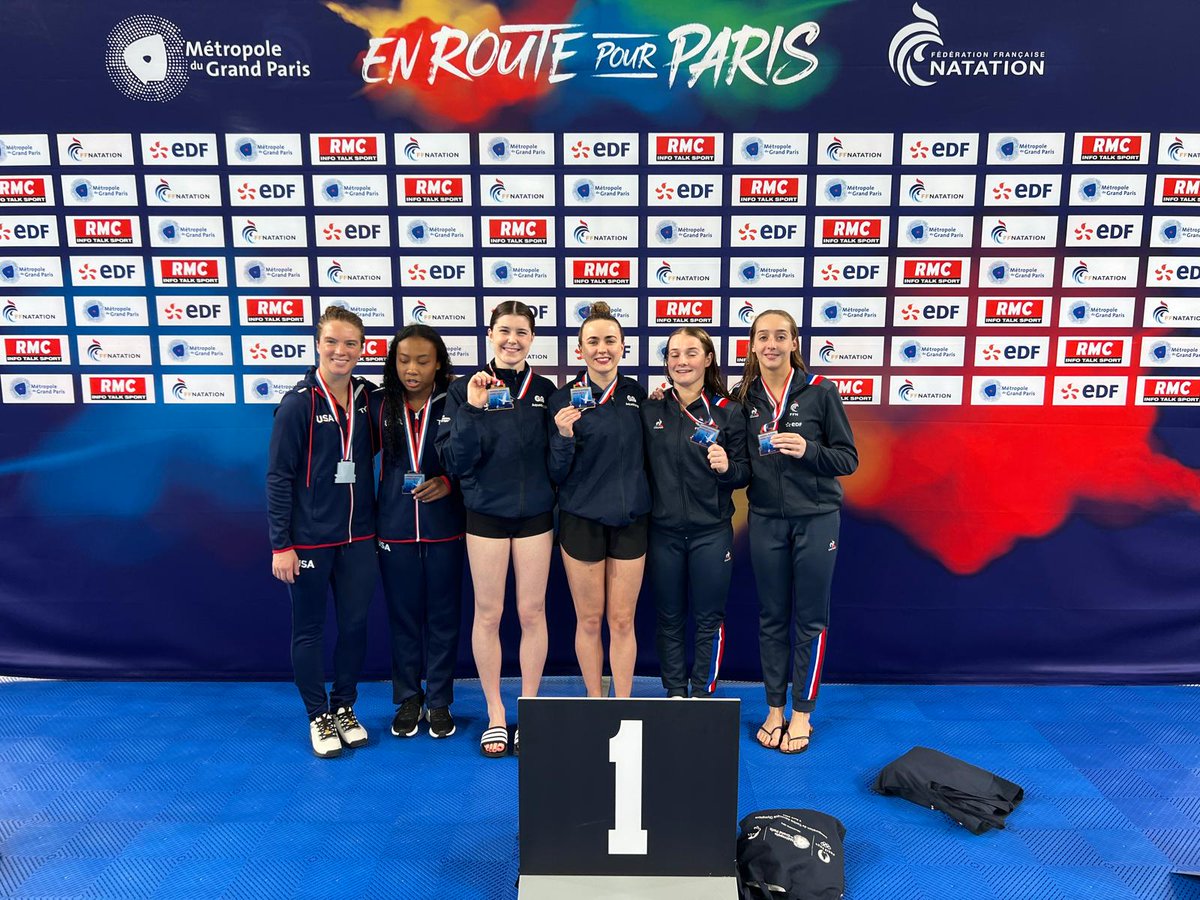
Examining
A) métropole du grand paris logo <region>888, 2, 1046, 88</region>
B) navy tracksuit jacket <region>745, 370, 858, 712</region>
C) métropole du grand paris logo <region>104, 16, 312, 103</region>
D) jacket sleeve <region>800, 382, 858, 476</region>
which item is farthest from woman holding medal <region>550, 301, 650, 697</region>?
métropole du grand paris logo <region>104, 16, 312, 103</region>

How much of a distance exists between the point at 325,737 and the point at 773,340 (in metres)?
2.57

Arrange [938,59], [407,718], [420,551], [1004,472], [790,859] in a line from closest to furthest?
[790,859]
[420,551]
[407,718]
[938,59]
[1004,472]

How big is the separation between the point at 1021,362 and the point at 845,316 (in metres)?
0.92

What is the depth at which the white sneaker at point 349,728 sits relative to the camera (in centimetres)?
362

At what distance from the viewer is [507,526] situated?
3424mm

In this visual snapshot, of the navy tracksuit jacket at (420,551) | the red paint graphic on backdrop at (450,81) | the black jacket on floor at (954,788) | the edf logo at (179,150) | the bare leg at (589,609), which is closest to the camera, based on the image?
the black jacket on floor at (954,788)

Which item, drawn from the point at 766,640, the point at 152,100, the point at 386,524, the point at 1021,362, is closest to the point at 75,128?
the point at 152,100

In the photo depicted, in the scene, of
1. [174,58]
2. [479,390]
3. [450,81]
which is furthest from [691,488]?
[174,58]

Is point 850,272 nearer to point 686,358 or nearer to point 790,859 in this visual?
point 686,358

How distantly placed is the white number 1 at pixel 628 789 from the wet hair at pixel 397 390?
1664 mm

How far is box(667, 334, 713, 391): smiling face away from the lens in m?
3.36

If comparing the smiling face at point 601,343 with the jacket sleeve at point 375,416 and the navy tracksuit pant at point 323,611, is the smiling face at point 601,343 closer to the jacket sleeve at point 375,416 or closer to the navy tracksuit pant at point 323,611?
the jacket sleeve at point 375,416

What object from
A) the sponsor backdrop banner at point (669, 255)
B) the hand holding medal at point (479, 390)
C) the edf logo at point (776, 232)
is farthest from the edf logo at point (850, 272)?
the hand holding medal at point (479, 390)

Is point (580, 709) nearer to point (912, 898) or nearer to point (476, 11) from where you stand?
point (912, 898)
